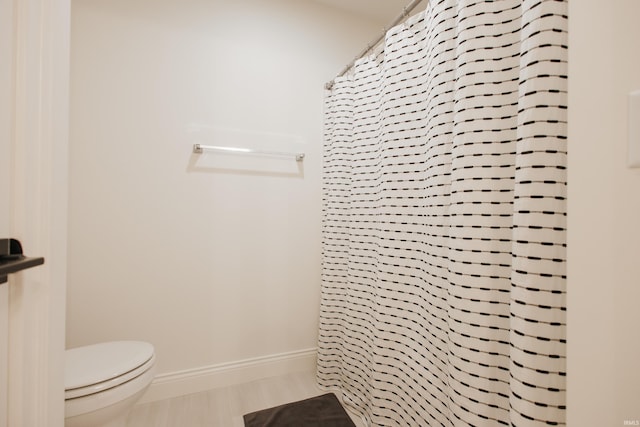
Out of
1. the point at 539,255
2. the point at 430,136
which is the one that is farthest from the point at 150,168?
the point at 539,255

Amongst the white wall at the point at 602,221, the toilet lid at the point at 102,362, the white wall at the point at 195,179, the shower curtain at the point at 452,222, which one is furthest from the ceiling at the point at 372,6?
the toilet lid at the point at 102,362

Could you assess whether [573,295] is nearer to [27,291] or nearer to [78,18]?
[27,291]

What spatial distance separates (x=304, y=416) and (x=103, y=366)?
37.5 inches

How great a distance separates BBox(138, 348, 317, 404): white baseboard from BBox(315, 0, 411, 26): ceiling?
2.42 m

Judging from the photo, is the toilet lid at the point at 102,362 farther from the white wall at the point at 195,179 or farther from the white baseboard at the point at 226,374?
the white baseboard at the point at 226,374

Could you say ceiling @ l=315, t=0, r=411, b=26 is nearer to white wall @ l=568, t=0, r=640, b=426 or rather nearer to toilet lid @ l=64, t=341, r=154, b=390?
white wall @ l=568, t=0, r=640, b=426

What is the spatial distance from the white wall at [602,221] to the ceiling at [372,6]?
5.79 ft

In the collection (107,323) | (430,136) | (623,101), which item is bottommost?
(107,323)

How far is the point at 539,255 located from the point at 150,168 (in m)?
1.74

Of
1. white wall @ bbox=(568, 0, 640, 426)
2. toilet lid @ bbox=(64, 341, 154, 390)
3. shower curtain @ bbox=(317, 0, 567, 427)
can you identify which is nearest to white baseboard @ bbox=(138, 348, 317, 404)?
shower curtain @ bbox=(317, 0, 567, 427)

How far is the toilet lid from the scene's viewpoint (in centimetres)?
95

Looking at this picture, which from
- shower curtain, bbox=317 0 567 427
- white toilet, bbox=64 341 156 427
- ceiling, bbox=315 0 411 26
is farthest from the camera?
ceiling, bbox=315 0 411 26

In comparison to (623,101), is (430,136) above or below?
above

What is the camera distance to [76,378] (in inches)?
37.3
